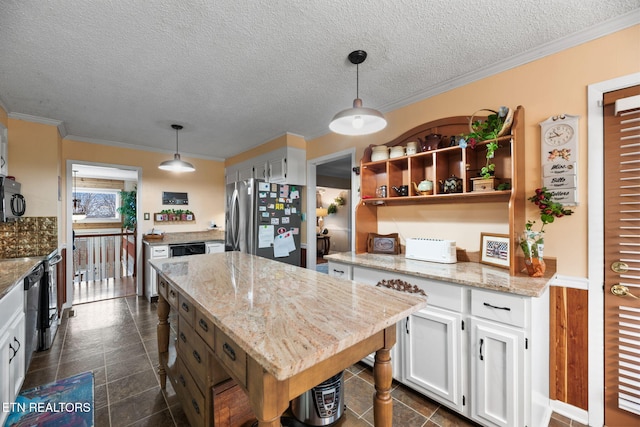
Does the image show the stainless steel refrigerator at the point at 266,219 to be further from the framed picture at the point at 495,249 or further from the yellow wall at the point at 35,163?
the framed picture at the point at 495,249

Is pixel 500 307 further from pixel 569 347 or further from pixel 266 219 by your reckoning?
pixel 266 219

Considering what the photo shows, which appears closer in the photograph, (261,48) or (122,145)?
(261,48)

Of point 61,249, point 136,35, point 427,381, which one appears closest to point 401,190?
point 427,381

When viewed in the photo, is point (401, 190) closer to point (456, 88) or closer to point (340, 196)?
point (456, 88)

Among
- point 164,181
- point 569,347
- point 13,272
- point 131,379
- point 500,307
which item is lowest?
point 131,379

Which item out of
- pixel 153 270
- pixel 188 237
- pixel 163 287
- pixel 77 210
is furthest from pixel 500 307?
pixel 77 210

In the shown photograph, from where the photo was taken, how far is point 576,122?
1.73 meters

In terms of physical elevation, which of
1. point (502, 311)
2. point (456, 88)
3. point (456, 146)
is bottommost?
point (502, 311)

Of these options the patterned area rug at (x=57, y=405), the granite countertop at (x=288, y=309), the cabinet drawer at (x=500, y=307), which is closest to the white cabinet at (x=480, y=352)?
the cabinet drawer at (x=500, y=307)

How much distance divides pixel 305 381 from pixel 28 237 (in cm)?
386

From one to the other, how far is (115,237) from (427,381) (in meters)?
6.10

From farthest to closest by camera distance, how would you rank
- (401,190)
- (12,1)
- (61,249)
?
1. (61,249)
2. (401,190)
3. (12,1)

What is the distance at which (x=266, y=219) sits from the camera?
3578mm

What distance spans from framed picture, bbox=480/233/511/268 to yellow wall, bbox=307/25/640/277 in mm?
127
